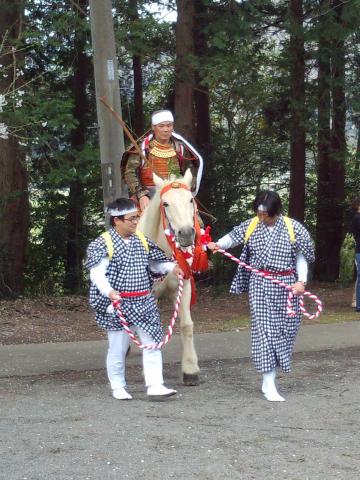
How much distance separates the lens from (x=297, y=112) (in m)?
17.1

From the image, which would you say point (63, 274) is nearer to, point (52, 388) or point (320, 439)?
point (52, 388)

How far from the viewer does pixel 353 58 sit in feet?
55.5

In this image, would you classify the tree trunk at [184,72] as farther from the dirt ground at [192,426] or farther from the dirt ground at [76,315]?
the dirt ground at [192,426]

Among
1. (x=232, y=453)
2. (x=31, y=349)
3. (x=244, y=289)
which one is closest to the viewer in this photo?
(x=232, y=453)

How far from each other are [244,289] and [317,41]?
30.8 ft

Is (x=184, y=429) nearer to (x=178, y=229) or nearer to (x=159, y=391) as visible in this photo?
(x=159, y=391)

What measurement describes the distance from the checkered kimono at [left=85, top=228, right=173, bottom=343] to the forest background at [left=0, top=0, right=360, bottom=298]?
5320 mm

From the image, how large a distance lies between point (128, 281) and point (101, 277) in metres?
0.27

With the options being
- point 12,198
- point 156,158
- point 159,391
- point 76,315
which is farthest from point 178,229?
point 12,198

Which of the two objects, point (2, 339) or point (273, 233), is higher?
point (273, 233)

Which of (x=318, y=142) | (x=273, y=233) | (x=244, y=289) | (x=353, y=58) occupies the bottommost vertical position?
(x=244, y=289)

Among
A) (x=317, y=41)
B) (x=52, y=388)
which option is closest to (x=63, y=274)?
(x=317, y=41)

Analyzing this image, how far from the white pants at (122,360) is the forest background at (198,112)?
548 cm

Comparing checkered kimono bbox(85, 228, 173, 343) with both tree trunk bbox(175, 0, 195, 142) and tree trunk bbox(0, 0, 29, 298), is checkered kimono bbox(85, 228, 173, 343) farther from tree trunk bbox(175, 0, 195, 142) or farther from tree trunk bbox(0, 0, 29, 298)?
tree trunk bbox(175, 0, 195, 142)
